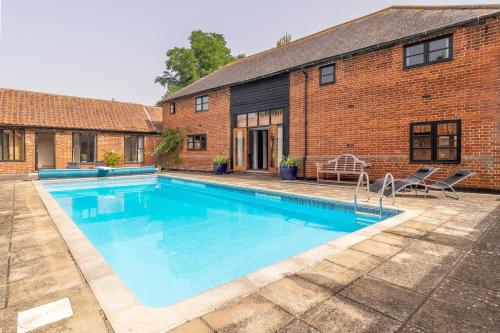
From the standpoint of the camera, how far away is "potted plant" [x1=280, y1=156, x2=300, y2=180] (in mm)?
11555

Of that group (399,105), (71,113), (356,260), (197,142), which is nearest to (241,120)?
(197,142)

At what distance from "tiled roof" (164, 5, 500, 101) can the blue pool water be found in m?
6.68

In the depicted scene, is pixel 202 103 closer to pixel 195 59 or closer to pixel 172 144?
pixel 172 144

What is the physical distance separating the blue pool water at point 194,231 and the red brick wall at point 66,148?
803 cm

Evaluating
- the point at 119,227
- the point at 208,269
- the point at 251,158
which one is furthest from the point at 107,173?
the point at 208,269

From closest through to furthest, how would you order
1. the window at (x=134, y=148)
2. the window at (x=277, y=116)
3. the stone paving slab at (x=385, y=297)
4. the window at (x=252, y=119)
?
the stone paving slab at (x=385, y=297) < the window at (x=277, y=116) < the window at (x=252, y=119) < the window at (x=134, y=148)

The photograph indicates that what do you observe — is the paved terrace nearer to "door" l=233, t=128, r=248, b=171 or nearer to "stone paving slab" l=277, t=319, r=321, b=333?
"stone paving slab" l=277, t=319, r=321, b=333

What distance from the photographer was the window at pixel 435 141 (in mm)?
8133

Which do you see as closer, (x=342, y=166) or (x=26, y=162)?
(x=342, y=166)

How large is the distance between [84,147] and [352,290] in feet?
75.2

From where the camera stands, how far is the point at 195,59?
31.7 m

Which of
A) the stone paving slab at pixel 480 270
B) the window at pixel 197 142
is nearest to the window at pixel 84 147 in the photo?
the window at pixel 197 142

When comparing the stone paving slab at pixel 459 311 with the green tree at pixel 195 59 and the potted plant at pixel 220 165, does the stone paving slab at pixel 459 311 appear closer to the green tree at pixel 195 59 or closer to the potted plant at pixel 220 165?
the potted plant at pixel 220 165

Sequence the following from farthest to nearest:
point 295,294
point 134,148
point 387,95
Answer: point 134,148
point 387,95
point 295,294
